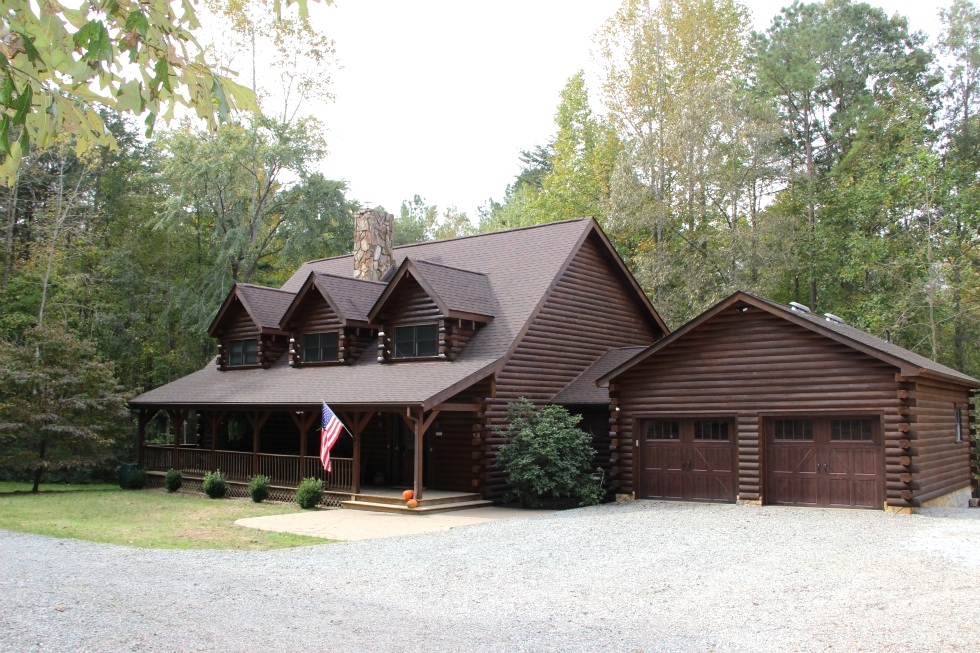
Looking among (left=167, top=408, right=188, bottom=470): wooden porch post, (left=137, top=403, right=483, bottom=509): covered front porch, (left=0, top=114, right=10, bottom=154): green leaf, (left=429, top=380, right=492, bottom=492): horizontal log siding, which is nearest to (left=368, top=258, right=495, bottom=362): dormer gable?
(left=429, top=380, right=492, bottom=492): horizontal log siding

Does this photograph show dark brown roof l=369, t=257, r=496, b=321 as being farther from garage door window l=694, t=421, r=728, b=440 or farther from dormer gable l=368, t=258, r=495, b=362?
garage door window l=694, t=421, r=728, b=440

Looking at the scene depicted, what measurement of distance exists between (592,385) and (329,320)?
24.7 feet

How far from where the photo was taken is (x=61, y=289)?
3247 centimetres

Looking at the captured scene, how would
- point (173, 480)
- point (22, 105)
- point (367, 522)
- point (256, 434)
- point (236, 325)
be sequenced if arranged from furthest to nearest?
point (236, 325) < point (173, 480) < point (256, 434) < point (367, 522) < point (22, 105)

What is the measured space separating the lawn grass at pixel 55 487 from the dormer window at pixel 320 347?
7.38m

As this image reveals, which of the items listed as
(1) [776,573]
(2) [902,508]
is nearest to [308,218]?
(2) [902,508]

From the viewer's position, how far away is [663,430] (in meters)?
19.8

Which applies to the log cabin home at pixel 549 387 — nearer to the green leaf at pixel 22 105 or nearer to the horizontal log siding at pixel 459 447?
the horizontal log siding at pixel 459 447

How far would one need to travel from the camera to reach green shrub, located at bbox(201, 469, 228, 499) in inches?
875

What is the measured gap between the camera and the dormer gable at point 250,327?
25766 mm

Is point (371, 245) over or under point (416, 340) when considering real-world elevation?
over

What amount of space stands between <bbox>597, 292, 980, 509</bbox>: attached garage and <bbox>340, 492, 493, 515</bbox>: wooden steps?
3.45 m

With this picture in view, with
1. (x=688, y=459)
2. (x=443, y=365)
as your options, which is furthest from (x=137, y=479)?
(x=688, y=459)

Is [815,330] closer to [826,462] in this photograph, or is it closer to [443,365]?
[826,462]
